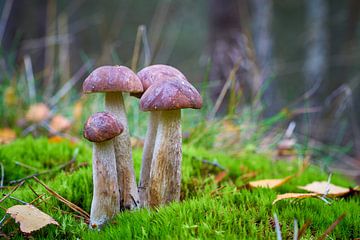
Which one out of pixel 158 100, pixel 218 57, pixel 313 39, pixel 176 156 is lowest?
pixel 176 156

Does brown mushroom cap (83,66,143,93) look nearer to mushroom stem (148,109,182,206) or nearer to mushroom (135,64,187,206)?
mushroom (135,64,187,206)

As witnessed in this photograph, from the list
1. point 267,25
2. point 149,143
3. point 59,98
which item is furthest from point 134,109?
point 267,25

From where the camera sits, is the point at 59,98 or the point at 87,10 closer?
the point at 59,98

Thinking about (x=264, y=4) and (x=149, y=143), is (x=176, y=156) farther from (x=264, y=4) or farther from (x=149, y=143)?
(x=264, y=4)

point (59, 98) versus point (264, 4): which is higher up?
point (264, 4)

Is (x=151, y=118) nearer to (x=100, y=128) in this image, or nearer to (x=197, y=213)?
(x=100, y=128)

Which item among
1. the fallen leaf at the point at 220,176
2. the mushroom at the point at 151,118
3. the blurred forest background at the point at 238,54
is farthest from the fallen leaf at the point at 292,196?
the blurred forest background at the point at 238,54

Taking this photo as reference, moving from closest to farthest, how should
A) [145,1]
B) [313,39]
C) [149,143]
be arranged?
→ [149,143] < [313,39] < [145,1]

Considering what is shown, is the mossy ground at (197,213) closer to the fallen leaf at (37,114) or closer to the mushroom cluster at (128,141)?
the mushroom cluster at (128,141)

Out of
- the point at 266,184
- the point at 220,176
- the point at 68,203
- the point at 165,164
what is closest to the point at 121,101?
the point at 165,164
